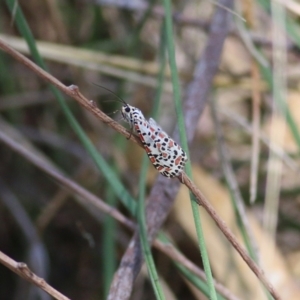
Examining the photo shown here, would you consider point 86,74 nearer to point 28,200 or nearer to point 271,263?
point 28,200

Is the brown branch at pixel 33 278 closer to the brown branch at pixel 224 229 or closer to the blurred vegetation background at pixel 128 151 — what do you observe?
the brown branch at pixel 224 229

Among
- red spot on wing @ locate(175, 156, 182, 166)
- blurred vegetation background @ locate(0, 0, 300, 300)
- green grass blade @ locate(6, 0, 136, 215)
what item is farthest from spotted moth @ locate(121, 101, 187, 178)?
blurred vegetation background @ locate(0, 0, 300, 300)

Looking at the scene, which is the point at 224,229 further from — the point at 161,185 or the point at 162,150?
the point at 161,185

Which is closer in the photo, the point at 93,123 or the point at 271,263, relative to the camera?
the point at 271,263

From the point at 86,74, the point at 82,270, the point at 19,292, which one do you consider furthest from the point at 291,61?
the point at 19,292

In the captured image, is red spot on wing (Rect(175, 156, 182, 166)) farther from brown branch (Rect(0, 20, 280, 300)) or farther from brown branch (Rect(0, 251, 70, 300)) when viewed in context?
brown branch (Rect(0, 251, 70, 300))

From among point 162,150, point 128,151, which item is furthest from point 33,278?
point 128,151
